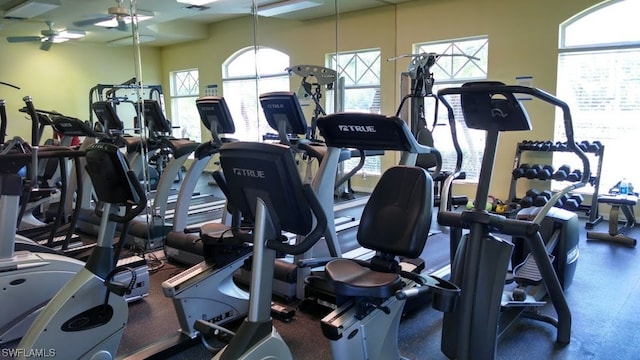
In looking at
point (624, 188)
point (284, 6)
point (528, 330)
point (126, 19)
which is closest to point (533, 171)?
point (624, 188)

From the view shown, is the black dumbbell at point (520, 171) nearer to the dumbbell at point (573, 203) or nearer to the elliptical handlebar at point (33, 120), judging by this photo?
the dumbbell at point (573, 203)

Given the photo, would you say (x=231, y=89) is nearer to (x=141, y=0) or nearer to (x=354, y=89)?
(x=141, y=0)

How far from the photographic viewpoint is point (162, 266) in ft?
13.3

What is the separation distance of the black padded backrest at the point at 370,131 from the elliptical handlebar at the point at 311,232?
75 cm

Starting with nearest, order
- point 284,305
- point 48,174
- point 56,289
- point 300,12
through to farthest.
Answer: point 56,289 < point 284,305 < point 48,174 < point 300,12

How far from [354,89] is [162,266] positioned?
4122 mm

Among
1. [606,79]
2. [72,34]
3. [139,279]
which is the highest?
[72,34]

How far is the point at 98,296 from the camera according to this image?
2.26 metres

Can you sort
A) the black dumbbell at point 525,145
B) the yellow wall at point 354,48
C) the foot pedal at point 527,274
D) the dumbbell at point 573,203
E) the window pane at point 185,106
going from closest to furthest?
the foot pedal at point 527,274 → the yellow wall at point 354,48 → the dumbbell at point 573,203 → the window pane at point 185,106 → the black dumbbell at point 525,145

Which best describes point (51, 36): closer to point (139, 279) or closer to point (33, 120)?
point (33, 120)

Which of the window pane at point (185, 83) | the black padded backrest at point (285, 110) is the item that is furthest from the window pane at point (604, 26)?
the window pane at point (185, 83)

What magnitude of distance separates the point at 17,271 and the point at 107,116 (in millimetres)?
2171

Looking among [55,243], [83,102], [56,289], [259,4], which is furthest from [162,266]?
[259,4]

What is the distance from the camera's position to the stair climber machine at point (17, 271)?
8.11 feet
